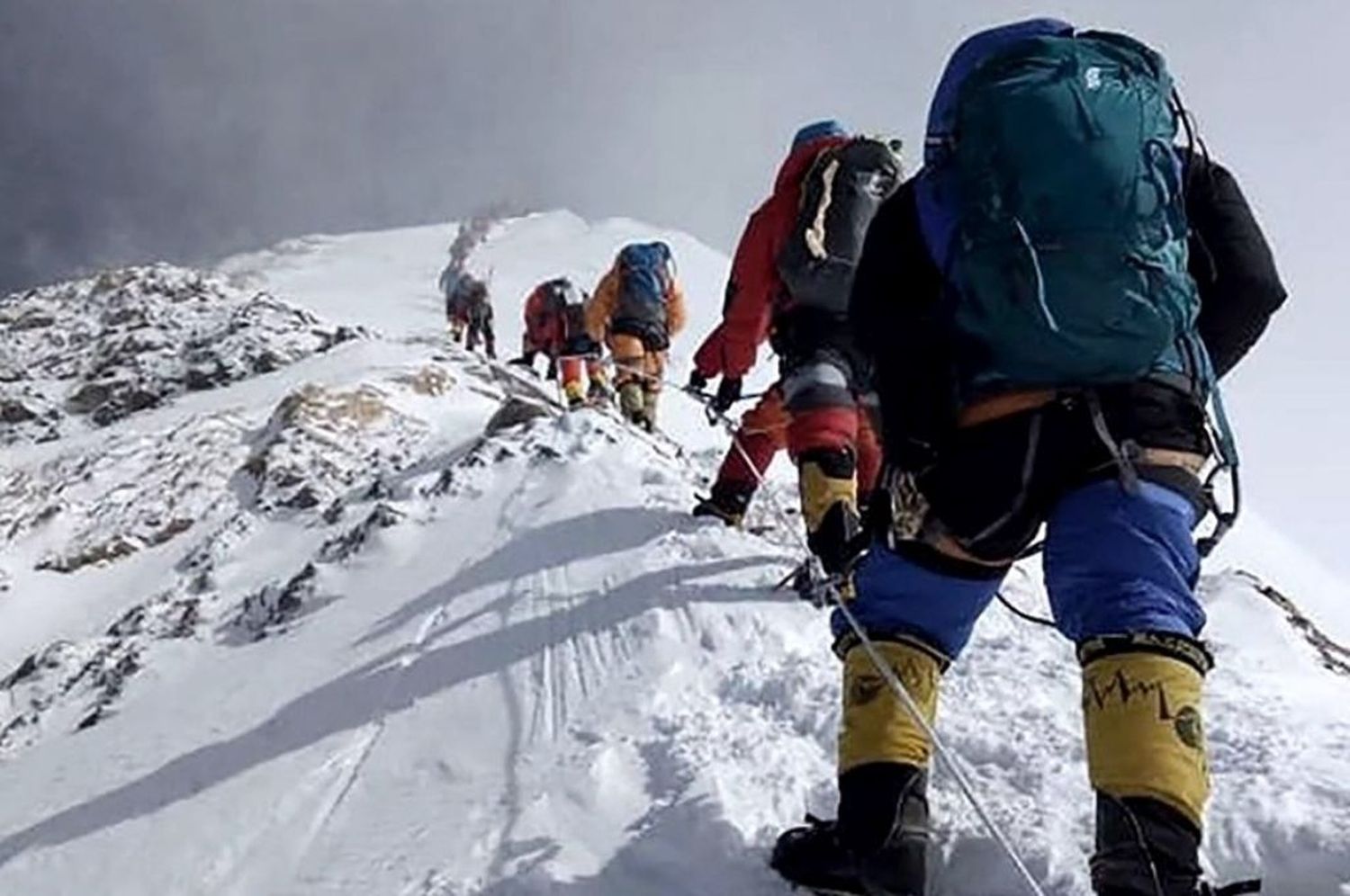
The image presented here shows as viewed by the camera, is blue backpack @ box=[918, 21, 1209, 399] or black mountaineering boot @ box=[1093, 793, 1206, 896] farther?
blue backpack @ box=[918, 21, 1209, 399]

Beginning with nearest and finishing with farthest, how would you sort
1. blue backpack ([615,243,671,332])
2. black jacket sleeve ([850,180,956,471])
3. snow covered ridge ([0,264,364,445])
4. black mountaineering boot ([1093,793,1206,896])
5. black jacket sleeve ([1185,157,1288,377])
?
black mountaineering boot ([1093,793,1206,896]), black jacket sleeve ([850,180,956,471]), black jacket sleeve ([1185,157,1288,377]), blue backpack ([615,243,671,332]), snow covered ridge ([0,264,364,445])

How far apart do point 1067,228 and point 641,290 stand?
9.91m

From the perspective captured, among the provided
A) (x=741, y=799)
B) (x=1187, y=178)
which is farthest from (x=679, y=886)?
(x=1187, y=178)

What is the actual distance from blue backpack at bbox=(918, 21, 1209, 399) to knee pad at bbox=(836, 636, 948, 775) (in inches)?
27.8

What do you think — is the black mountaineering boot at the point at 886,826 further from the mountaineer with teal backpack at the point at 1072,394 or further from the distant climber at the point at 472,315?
the distant climber at the point at 472,315

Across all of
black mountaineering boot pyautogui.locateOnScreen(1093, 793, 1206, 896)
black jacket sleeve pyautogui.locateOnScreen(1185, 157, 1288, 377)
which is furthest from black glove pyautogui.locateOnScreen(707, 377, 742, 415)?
black mountaineering boot pyautogui.locateOnScreen(1093, 793, 1206, 896)

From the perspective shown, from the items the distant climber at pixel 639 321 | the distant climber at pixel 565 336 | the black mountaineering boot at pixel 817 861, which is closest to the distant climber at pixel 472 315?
the distant climber at pixel 565 336

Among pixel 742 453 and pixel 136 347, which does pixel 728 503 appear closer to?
pixel 742 453

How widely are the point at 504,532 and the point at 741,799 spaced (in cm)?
393

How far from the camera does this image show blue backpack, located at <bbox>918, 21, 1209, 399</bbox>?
2.90m

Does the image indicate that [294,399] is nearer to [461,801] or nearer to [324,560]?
[324,560]

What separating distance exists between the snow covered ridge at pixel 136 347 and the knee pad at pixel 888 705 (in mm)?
19298

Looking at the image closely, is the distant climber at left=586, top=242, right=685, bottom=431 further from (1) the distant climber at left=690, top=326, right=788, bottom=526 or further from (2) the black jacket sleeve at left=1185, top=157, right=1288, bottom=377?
(2) the black jacket sleeve at left=1185, top=157, right=1288, bottom=377

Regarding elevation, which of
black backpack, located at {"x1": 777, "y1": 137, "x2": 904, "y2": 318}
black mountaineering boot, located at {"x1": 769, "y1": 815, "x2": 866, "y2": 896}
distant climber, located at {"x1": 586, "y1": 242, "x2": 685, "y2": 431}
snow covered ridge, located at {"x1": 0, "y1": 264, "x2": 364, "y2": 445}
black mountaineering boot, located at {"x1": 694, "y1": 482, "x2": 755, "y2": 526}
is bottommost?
black mountaineering boot, located at {"x1": 769, "y1": 815, "x2": 866, "y2": 896}
